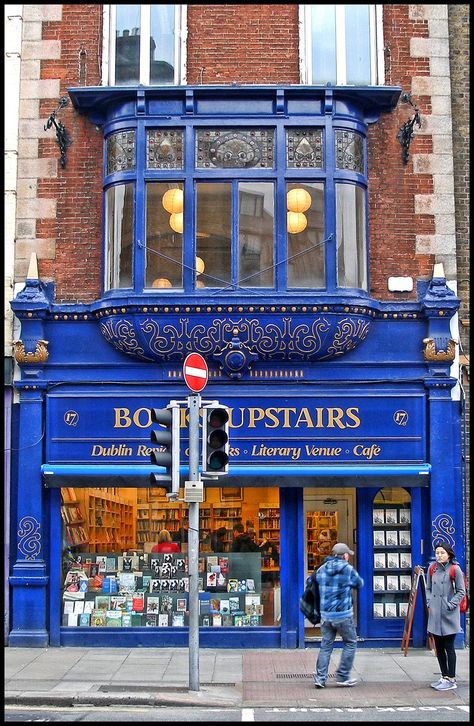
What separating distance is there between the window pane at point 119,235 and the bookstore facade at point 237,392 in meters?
0.04

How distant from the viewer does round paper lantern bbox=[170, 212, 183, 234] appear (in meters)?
15.4

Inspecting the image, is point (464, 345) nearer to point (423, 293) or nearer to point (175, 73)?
point (423, 293)

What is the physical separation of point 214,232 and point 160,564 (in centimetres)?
503

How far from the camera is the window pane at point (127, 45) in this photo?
16.1 m

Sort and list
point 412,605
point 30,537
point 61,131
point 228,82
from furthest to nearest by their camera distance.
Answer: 1. point 228,82
2. point 61,131
3. point 30,537
4. point 412,605

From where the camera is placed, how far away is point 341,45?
16.2 meters

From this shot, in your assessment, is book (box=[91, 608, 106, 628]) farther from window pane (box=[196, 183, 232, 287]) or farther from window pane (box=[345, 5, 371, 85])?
window pane (box=[345, 5, 371, 85])

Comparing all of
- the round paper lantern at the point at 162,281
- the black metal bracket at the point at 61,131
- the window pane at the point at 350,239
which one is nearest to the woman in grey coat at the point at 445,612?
the window pane at the point at 350,239

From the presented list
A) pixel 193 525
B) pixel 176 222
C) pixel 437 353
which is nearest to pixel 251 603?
pixel 193 525

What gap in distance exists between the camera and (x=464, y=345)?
1612 centimetres

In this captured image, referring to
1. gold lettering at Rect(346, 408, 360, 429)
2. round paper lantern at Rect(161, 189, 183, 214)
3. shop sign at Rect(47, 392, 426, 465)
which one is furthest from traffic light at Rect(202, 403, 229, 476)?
round paper lantern at Rect(161, 189, 183, 214)

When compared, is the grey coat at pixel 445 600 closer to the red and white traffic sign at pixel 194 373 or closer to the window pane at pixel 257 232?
the red and white traffic sign at pixel 194 373

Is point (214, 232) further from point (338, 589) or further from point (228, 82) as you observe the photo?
point (338, 589)

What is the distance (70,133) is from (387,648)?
920 centimetres
